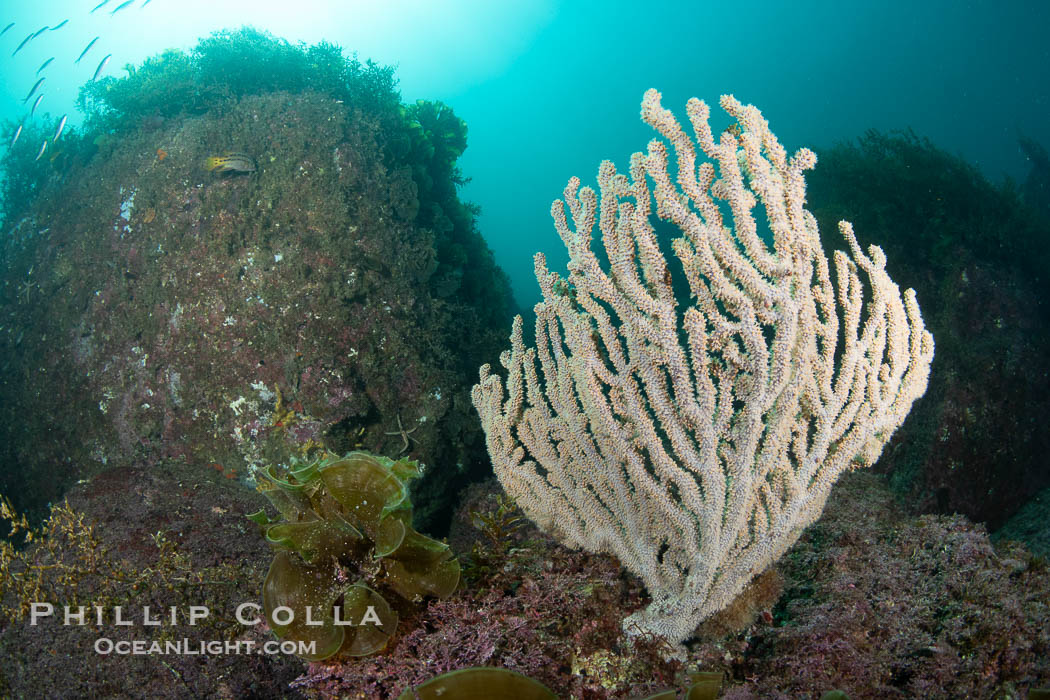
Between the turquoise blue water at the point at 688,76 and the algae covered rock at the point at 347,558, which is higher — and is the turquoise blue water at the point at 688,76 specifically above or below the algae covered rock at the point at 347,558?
above

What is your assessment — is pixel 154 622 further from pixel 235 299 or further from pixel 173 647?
pixel 235 299

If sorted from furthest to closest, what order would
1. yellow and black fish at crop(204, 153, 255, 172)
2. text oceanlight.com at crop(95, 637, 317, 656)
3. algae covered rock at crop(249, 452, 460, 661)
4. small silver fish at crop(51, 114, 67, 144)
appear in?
small silver fish at crop(51, 114, 67, 144) → yellow and black fish at crop(204, 153, 255, 172) → text oceanlight.com at crop(95, 637, 317, 656) → algae covered rock at crop(249, 452, 460, 661)

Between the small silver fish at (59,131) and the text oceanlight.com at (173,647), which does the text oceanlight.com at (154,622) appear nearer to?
the text oceanlight.com at (173,647)

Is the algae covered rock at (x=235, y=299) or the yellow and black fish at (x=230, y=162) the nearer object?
the algae covered rock at (x=235, y=299)

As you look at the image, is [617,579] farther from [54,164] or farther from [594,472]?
[54,164]

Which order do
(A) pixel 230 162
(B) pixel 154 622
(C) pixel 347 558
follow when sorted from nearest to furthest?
(C) pixel 347 558, (B) pixel 154 622, (A) pixel 230 162

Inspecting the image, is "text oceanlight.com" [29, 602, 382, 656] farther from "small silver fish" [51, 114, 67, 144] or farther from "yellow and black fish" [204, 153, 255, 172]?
"small silver fish" [51, 114, 67, 144]

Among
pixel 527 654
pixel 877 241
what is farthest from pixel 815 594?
pixel 877 241

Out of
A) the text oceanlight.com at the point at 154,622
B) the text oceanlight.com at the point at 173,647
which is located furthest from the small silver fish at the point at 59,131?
the text oceanlight.com at the point at 173,647

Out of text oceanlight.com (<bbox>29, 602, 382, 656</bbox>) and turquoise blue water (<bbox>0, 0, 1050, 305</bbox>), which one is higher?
turquoise blue water (<bbox>0, 0, 1050, 305</bbox>)

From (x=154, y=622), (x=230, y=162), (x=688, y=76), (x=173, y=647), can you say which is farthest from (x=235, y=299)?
(x=688, y=76)

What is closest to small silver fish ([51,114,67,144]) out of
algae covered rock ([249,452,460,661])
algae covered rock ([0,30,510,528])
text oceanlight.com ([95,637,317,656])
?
algae covered rock ([0,30,510,528])

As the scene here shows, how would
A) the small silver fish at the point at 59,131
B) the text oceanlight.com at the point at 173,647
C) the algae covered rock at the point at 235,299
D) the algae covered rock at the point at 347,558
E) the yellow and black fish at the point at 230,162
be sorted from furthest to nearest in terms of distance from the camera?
the small silver fish at the point at 59,131, the yellow and black fish at the point at 230,162, the algae covered rock at the point at 235,299, the text oceanlight.com at the point at 173,647, the algae covered rock at the point at 347,558

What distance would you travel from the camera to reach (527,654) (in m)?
2.31
